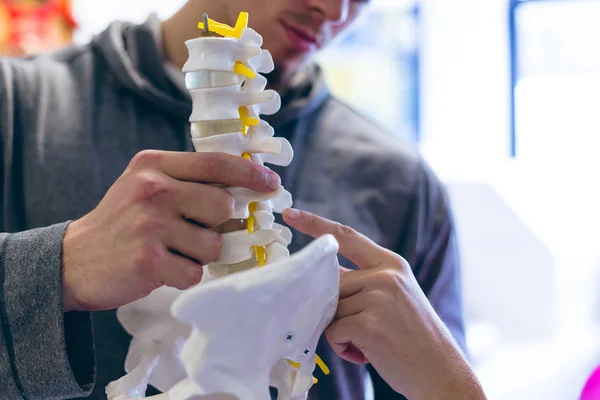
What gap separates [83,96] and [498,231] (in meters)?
2.07

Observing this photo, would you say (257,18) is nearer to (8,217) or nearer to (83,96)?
(83,96)

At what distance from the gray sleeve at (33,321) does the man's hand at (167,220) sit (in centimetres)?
5

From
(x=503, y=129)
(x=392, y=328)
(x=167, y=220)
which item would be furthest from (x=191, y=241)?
(x=503, y=129)

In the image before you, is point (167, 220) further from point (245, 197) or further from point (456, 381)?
point (456, 381)

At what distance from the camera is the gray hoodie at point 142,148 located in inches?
39.3

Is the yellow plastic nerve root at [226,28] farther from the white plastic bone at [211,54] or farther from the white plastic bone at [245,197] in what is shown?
the white plastic bone at [245,197]

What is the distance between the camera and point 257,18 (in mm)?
1038

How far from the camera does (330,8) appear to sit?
3.39ft

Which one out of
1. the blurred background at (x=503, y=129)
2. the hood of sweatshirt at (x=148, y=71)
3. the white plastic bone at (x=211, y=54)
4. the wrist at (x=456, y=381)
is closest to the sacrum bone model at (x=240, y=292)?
the white plastic bone at (x=211, y=54)

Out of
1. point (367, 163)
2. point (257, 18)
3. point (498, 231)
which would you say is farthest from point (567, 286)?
point (257, 18)

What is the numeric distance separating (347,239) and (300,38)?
0.41m

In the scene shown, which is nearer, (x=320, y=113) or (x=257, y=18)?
(x=257, y=18)

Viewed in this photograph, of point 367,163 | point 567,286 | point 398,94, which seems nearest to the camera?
point 367,163

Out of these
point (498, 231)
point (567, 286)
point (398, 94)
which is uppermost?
point (398, 94)
